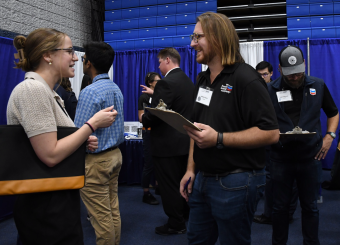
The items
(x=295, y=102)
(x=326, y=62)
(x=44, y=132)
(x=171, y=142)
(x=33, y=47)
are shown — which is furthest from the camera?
(x=326, y=62)

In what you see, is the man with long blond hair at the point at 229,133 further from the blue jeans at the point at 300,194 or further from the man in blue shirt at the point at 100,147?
the blue jeans at the point at 300,194

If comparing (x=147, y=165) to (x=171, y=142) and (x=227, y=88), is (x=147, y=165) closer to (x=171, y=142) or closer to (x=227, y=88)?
(x=171, y=142)

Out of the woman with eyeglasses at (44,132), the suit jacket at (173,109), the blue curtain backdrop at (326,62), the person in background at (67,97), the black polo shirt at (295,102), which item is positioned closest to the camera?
the woman with eyeglasses at (44,132)

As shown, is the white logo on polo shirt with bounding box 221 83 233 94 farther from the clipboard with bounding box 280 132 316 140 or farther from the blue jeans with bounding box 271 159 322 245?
the blue jeans with bounding box 271 159 322 245

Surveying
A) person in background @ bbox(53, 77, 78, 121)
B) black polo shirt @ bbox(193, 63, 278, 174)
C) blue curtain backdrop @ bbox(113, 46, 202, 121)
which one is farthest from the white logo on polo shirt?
blue curtain backdrop @ bbox(113, 46, 202, 121)

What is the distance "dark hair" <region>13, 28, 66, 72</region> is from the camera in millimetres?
1173

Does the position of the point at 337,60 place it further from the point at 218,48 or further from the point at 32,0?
the point at 32,0

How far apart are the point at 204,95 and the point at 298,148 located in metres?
1.01

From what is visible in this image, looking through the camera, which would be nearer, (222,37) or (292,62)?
(222,37)

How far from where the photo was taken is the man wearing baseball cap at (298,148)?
6.51 ft

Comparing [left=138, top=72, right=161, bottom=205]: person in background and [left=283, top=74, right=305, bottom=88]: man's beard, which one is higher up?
[left=283, top=74, right=305, bottom=88]: man's beard

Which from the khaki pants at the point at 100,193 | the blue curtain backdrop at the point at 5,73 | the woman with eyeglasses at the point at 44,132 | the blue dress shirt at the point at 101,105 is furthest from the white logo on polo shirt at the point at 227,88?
the blue curtain backdrop at the point at 5,73

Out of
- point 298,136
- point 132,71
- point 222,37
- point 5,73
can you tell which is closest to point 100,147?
point 222,37

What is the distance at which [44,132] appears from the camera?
3.35 feet
